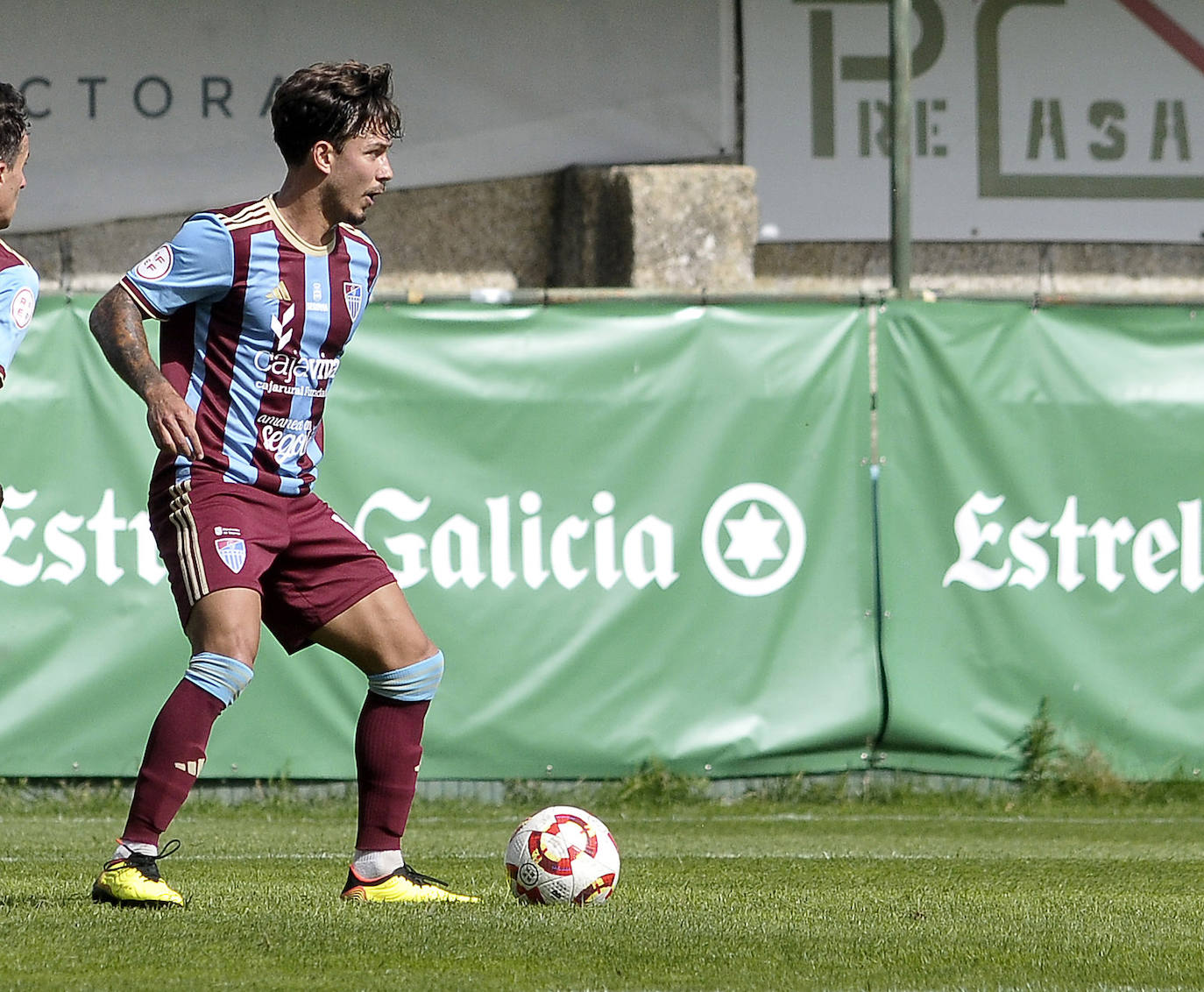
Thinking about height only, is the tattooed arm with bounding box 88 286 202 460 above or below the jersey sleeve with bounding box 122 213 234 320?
below

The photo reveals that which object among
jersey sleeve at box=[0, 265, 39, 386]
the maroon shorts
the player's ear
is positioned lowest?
the maroon shorts

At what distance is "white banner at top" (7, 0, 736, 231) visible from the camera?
10.8 m

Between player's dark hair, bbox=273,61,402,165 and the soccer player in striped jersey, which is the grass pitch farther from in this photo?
player's dark hair, bbox=273,61,402,165

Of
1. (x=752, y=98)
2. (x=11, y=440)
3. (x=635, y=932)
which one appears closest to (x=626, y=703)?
(x=11, y=440)

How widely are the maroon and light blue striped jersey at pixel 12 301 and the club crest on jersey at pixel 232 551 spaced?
64 cm

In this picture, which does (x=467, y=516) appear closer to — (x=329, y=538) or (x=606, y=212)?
(x=329, y=538)

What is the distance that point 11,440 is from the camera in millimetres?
7461

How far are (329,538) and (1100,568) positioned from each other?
4.17 m

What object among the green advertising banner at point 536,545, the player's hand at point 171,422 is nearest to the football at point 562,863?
the player's hand at point 171,422

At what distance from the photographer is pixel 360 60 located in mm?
11164

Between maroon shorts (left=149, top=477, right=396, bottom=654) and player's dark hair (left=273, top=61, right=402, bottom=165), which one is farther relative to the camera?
player's dark hair (left=273, top=61, right=402, bottom=165)

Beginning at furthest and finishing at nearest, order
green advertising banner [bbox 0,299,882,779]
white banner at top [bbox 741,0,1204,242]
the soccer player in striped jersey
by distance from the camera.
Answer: white banner at top [bbox 741,0,1204,242], green advertising banner [bbox 0,299,882,779], the soccer player in striped jersey

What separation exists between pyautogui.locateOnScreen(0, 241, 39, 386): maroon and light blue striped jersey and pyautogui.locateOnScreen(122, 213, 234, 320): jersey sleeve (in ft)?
0.82

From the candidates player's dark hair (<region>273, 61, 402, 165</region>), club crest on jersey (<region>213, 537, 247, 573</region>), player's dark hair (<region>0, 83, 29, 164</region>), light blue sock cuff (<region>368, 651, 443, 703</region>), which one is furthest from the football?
player's dark hair (<region>0, 83, 29, 164</region>)
